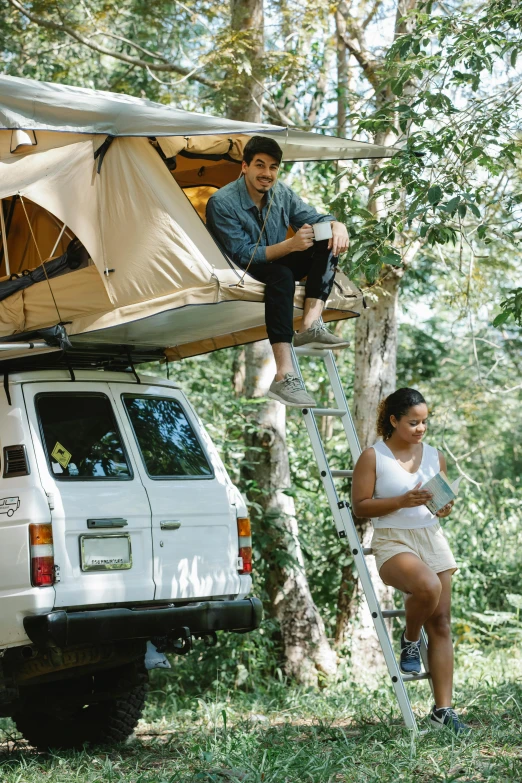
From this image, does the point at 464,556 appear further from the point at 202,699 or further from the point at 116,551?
the point at 116,551

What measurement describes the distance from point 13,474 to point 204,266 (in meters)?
1.56

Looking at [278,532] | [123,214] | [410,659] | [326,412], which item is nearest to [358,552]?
[410,659]

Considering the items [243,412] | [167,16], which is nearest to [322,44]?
[167,16]

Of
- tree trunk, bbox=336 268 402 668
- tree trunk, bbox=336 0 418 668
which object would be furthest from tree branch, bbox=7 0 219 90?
tree trunk, bbox=336 268 402 668

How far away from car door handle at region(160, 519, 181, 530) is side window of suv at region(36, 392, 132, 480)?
0.33m

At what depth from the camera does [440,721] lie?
5.17 meters

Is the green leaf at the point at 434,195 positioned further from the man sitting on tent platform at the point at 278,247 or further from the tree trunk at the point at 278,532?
the tree trunk at the point at 278,532

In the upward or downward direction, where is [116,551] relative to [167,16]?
downward

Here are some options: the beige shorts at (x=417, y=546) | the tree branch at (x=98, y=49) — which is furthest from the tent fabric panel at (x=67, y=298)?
the tree branch at (x=98, y=49)

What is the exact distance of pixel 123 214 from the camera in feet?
17.7

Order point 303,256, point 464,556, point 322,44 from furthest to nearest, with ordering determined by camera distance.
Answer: point 322,44 → point 464,556 → point 303,256

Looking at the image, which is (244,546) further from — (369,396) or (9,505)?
(369,396)

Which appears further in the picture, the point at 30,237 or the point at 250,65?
the point at 250,65

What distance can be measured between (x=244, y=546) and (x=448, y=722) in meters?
1.64
